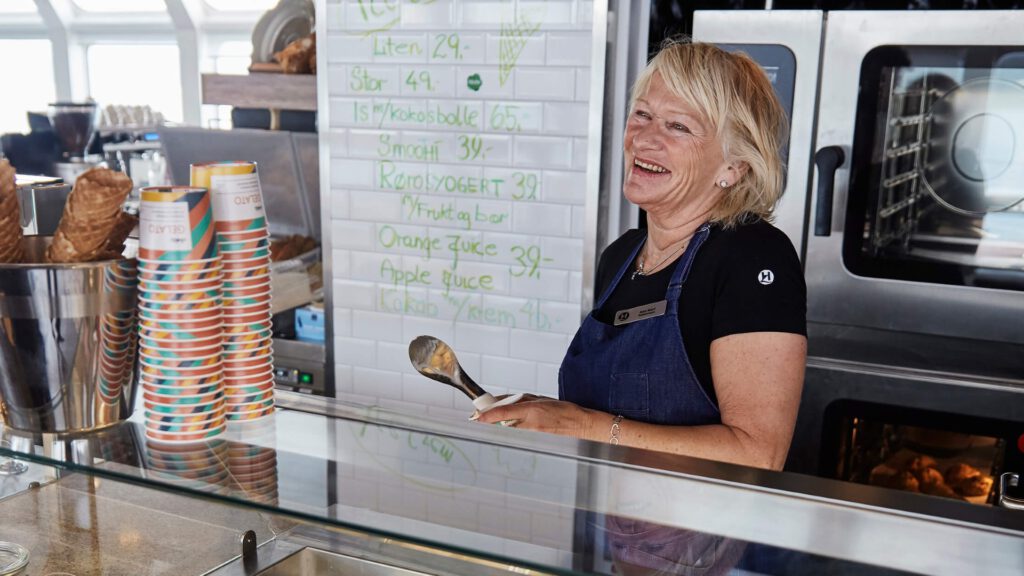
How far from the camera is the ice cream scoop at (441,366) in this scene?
142 centimetres

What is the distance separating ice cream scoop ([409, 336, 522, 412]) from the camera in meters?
1.42

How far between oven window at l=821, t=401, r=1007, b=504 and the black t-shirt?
0.65 metres

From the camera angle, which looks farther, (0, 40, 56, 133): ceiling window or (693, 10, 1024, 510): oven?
(0, 40, 56, 133): ceiling window

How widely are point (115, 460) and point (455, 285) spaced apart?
1.91 meters

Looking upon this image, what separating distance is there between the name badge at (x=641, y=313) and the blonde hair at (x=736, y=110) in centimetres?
20

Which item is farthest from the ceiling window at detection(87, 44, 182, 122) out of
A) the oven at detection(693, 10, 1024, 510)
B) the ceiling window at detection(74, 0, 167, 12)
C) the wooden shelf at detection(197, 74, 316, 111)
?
the oven at detection(693, 10, 1024, 510)

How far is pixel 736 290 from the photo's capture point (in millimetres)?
1602

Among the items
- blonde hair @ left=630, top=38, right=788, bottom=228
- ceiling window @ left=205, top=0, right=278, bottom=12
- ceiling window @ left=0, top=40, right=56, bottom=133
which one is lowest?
blonde hair @ left=630, top=38, right=788, bottom=228

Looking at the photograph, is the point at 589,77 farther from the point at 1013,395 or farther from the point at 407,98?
the point at 1013,395

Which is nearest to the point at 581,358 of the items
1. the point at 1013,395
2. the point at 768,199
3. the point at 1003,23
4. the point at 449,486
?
the point at 768,199

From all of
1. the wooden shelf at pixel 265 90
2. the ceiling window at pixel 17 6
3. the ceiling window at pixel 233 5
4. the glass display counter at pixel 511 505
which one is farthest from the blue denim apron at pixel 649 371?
the ceiling window at pixel 17 6

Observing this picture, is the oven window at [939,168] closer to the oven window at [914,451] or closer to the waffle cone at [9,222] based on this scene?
the oven window at [914,451]

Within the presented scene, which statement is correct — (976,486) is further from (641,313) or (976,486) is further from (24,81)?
(24,81)

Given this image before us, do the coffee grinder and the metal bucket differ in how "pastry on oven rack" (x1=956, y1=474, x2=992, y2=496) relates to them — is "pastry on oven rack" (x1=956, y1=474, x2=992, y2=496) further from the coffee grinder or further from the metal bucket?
the coffee grinder
